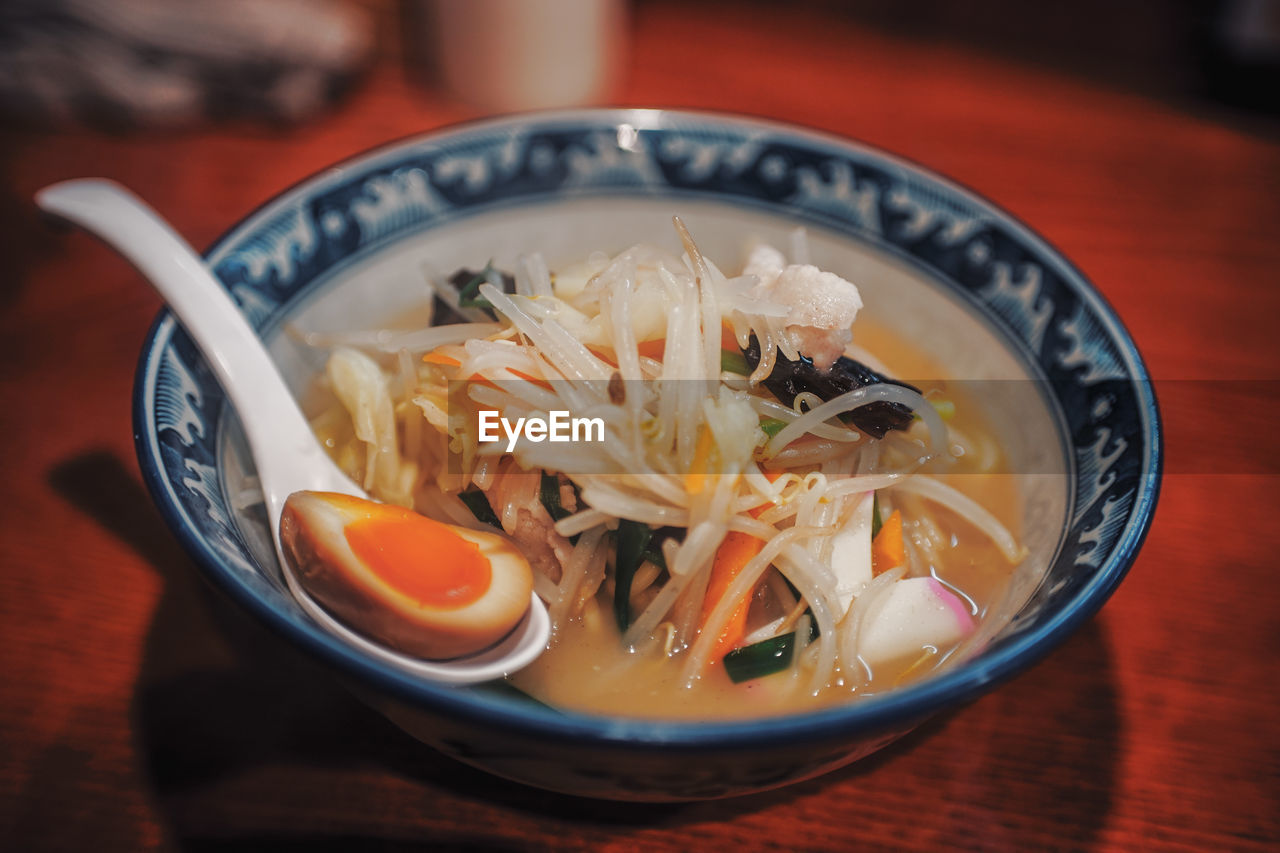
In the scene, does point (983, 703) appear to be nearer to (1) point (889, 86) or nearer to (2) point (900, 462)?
(2) point (900, 462)

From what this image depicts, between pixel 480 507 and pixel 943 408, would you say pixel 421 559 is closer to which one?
pixel 480 507

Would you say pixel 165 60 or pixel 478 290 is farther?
pixel 165 60

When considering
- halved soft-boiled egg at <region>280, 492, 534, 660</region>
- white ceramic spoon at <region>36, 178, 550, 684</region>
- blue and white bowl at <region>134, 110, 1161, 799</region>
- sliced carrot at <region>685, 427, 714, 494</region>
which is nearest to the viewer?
blue and white bowl at <region>134, 110, 1161, 799</region>

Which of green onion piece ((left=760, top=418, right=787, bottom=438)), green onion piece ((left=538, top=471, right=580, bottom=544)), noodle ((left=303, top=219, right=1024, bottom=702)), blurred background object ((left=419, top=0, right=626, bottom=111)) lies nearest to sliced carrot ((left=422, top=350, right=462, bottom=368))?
noodle ((left=303, top=219, right=1024, bottom=702))

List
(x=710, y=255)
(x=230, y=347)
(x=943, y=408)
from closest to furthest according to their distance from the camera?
(x=230, y=347)
(x=943, y=408)
(x=710, y=255)

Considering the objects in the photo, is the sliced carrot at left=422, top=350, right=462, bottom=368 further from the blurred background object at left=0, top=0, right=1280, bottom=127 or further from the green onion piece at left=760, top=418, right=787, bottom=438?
the blurred background object at left=0, top=0, right=1280, bottom=127

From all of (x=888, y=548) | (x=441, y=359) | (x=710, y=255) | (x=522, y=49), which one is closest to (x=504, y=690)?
(x=441, y=359)

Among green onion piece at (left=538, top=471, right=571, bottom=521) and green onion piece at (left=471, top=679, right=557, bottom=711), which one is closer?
green onion piece at (left=471, top=679, right=557, bottom=711)
